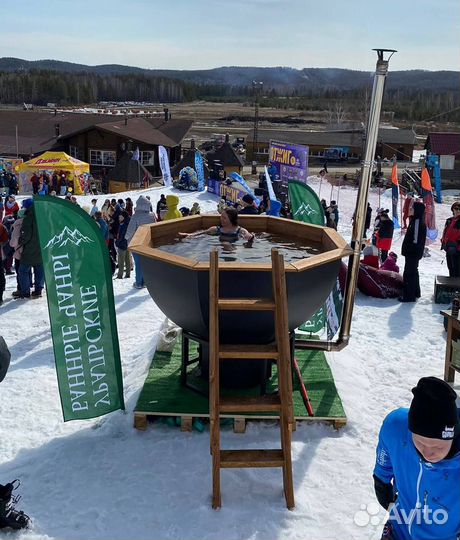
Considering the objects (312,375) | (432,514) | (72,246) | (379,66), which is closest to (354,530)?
(432,514)

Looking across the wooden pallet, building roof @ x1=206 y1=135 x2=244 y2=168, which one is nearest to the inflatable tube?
the wooden pallet

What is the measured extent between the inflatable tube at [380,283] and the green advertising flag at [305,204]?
1.96 meters

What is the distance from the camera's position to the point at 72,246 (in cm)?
519

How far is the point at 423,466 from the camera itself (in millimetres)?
2805

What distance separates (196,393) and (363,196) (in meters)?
2.52

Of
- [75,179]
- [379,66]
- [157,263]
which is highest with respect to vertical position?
[379,66]

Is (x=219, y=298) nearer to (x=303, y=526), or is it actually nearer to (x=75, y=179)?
(x=303, y=526)

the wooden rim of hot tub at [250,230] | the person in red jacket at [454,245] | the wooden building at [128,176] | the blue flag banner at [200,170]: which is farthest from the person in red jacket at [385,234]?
the wooden building at [128,176]

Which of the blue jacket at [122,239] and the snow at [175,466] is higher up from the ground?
the blue jacket at [122,239]

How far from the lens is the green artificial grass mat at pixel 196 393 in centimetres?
535

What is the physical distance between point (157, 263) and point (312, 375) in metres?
2.08

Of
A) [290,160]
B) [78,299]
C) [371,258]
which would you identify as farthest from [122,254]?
[290,160]

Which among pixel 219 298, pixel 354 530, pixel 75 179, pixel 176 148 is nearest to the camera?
pixel 354 530

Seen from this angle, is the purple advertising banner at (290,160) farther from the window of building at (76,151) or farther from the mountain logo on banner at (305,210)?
the window of building at (76,151)
